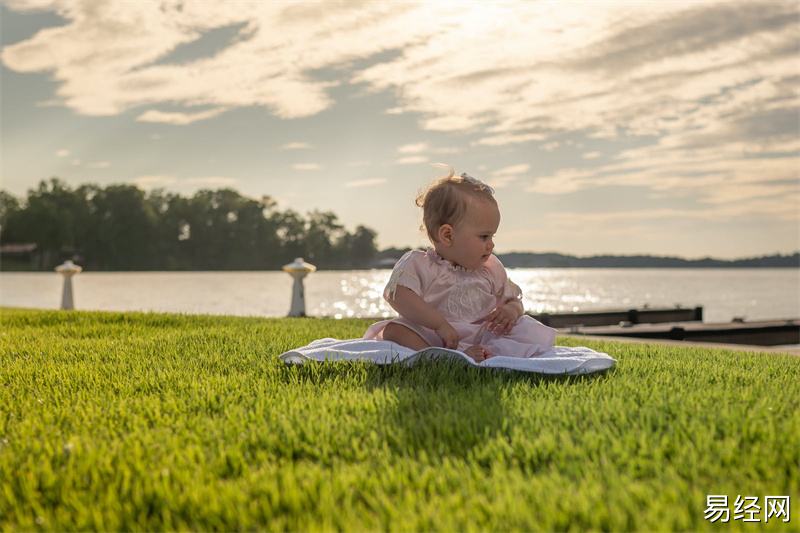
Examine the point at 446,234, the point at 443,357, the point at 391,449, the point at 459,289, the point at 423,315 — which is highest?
the point at 446,234

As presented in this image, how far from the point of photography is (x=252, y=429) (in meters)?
2.20

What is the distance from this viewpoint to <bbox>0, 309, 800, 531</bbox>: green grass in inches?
62.0

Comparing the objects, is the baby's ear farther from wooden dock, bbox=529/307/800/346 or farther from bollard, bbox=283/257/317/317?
bollard, bbox=283/257/317/317

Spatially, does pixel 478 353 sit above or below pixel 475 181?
below

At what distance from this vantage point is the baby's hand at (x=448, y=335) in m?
3.58

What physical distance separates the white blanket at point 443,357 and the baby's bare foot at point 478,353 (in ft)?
0.25

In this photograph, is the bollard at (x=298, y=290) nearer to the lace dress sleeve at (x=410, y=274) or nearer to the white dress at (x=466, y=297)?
the white dress at (x=466, y=297)

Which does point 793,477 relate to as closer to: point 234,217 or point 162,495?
point 162,495

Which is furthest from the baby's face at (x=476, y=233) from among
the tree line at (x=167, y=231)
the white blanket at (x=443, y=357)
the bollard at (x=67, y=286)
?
the tree line at (x=167, y=231)

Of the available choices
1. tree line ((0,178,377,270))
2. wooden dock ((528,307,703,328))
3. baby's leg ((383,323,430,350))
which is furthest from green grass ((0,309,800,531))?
tree line ((0,178,377,270))

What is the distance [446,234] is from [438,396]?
135cm

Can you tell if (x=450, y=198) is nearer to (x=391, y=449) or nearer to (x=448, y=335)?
(x=448, y=335)

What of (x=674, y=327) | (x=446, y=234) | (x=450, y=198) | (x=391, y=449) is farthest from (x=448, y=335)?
(x=674, y=327)

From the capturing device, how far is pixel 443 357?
350 cm
